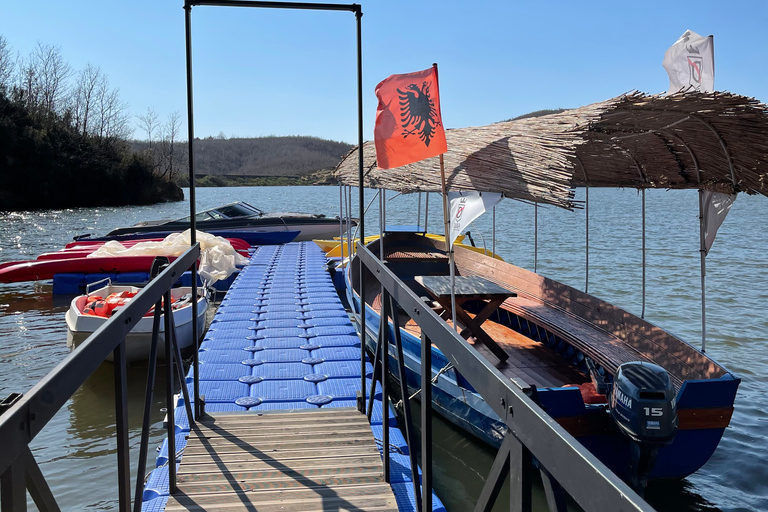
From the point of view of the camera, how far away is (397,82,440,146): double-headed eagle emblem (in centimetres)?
589

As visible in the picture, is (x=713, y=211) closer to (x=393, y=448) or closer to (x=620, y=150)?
(x=620, y=150)

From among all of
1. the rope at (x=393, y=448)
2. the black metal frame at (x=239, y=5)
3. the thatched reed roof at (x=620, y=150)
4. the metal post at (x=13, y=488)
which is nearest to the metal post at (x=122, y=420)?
the metal post at (x=13, y=488)

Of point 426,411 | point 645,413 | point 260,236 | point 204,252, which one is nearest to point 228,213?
point 260,236

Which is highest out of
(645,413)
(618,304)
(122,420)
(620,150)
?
(620,150)

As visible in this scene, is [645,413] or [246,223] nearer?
[645,413]

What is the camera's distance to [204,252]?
43.6ft

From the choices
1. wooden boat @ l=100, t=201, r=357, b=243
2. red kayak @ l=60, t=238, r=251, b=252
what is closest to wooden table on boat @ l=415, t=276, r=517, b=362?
red kayak @ l=60, t=238, r=251, b=252

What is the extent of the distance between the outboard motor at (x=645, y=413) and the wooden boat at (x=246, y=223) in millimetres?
15744

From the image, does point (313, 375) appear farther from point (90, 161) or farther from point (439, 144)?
point (90, 161)

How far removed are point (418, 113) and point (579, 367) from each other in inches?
123

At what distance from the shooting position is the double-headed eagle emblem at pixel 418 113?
5.89 m

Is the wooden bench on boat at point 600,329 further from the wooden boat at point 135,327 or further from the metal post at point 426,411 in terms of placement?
the wooden boat at point 135,327

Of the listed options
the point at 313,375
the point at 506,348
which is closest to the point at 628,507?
the point at 313,375

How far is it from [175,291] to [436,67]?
229 inches
